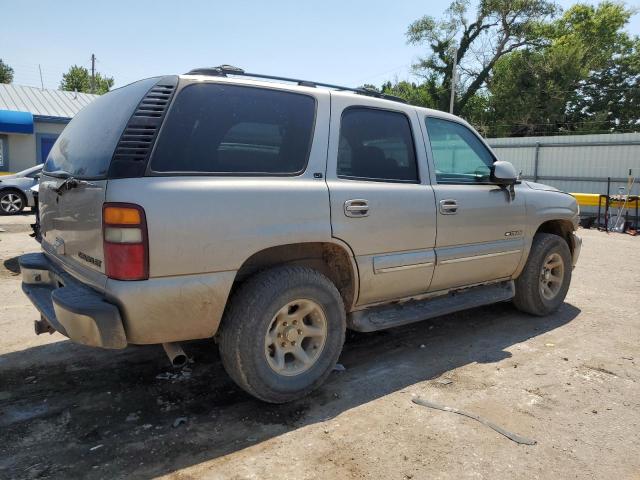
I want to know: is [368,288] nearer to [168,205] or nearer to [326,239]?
[326,239]

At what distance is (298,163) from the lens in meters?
3.18

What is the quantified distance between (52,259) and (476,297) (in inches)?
133

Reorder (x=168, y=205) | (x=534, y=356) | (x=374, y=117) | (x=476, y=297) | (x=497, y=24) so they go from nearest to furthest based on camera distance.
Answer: (x=168, y=205) < (x=374, y=117) < (x=534, y=356) < (x=476, y=297) < (x=497, y=24)

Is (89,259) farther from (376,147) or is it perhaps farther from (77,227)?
(376,147)

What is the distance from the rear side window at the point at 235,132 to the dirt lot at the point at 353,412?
1497 mm

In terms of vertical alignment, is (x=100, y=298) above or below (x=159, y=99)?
below

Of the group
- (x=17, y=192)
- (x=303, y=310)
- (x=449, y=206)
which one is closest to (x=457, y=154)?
(x=449, y=206)

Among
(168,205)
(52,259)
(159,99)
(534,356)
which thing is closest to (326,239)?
(168,205)

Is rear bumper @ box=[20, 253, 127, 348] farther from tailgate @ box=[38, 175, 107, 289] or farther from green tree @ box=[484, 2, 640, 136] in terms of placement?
green tree @ box=[484, 2, 640, 136]

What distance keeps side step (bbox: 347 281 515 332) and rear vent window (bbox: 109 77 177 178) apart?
1.80 meters

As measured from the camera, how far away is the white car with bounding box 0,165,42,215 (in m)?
13.1

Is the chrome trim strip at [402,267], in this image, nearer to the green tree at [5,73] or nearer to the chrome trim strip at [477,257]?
the chrome trim strip at [477,257]

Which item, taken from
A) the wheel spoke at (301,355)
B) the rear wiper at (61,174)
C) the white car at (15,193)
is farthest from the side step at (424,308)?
the white car at (15,193)

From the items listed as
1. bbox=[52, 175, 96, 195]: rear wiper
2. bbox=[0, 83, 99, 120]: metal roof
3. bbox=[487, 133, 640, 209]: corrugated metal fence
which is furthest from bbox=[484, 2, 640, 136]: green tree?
bbox=[52, 175, 96, 195]: rear wiper
